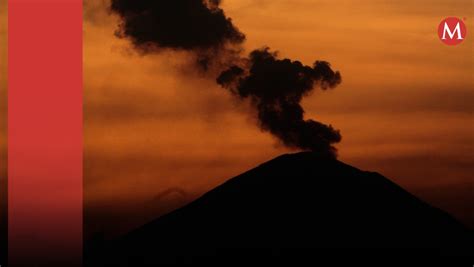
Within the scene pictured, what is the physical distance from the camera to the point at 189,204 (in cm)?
7744

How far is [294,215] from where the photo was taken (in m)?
73.1

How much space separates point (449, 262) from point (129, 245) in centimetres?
2606

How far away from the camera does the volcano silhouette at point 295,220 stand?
69.7 meters

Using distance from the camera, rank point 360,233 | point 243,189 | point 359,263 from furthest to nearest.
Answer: point 243,189
point 360,233
point 359,263

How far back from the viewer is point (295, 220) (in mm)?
72375

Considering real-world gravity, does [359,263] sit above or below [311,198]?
below

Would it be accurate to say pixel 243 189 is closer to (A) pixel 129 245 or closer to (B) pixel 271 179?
(B) pixel 271 179

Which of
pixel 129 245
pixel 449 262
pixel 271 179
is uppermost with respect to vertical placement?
pixel 271 179

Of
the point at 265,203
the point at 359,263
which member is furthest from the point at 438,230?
the point at 265,203

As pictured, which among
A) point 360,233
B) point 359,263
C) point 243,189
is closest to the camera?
point 359,263

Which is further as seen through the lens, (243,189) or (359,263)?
(243,189)

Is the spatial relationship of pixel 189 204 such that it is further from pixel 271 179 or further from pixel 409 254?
pixel 409 254

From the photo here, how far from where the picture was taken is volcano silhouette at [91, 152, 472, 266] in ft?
229

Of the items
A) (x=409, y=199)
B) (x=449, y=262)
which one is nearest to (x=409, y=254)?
(x=449, y=262)
